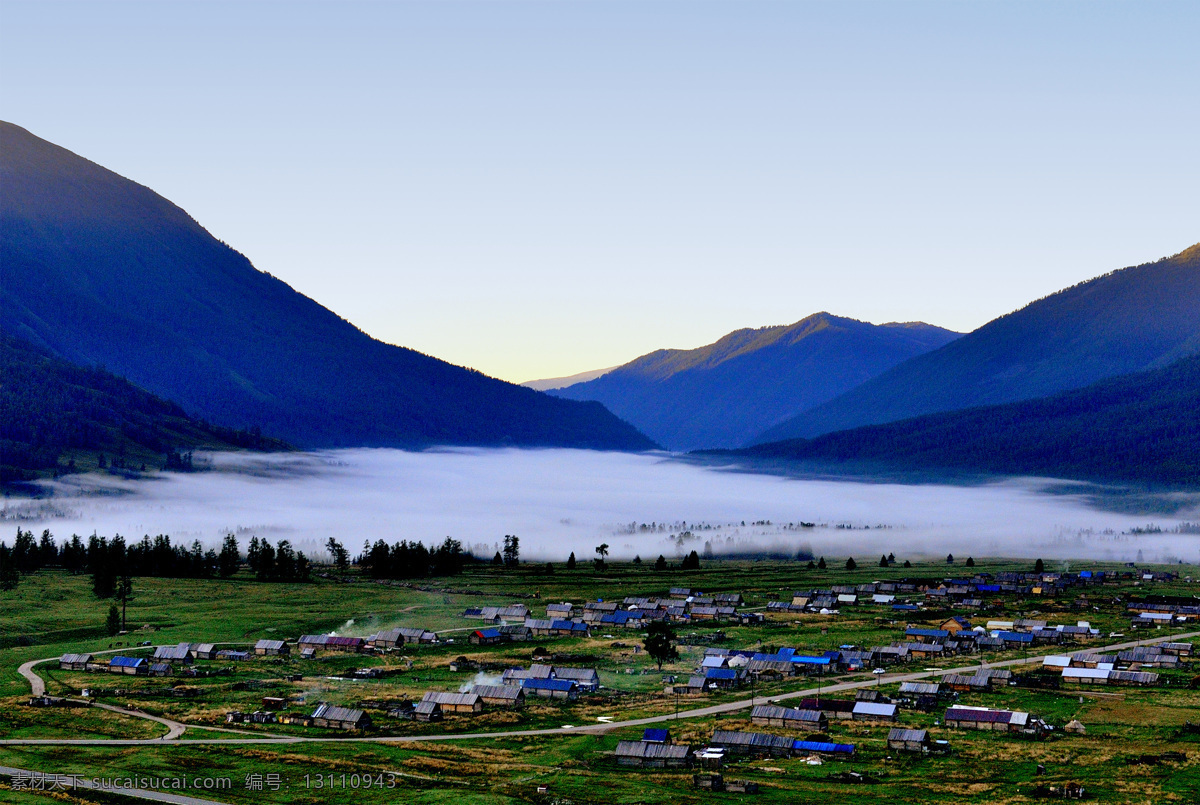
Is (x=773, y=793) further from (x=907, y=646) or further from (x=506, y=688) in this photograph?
(x=907, y=646)

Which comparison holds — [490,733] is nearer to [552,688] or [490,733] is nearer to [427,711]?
[427,711]

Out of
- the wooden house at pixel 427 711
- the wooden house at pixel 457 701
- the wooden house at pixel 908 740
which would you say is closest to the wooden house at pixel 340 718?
the wooden house at pixel 427 711

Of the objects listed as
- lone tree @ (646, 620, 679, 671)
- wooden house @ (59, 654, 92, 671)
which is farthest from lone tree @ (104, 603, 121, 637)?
lone tree @ (646, 620, 679, 671)

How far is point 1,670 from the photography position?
454 ft

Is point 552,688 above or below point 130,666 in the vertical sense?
below

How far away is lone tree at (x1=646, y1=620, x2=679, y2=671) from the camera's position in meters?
144

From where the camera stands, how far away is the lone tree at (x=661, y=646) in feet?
471

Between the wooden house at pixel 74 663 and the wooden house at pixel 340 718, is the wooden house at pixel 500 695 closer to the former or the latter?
the wooden house at pixel 340 718

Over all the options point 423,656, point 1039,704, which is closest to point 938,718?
point 1039,704

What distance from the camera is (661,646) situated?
143 metres

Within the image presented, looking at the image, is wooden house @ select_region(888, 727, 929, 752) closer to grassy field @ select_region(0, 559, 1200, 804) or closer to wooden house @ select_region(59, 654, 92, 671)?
grassy field @ select_region(0, 559, 1200, 804)

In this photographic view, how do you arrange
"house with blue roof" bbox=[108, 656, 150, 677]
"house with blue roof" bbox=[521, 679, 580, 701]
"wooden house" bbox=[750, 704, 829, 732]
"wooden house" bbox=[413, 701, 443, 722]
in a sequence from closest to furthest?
"wooden house" bbox=[750, 704, 829, 732]
"wooden house" bbox=[413, 701, 443, 722]
"house with blue roof" bbox=[521, 679, 580, 701]
"house with blue roof" bbox=[108, 656, 150, 677]

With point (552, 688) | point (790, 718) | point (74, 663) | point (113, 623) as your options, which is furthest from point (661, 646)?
point (113, 623)

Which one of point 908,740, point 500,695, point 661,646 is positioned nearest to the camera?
point 908,740
